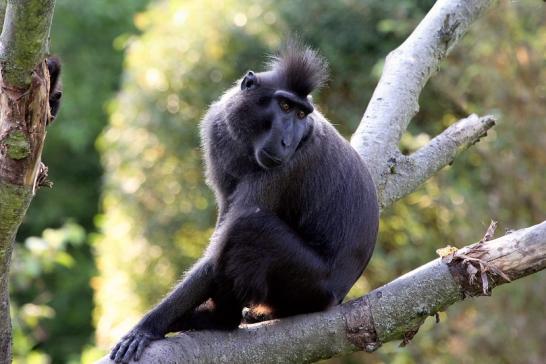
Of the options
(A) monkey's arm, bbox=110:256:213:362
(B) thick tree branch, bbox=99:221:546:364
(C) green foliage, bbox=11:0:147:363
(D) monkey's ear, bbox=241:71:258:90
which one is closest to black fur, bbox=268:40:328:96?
(D) monkey's ear, bbox=241:71:258:90

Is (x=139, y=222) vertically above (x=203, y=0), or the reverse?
(x=203, y=0)

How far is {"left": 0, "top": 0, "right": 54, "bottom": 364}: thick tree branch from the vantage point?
2674mm

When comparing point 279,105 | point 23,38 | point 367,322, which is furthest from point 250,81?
point 23,38

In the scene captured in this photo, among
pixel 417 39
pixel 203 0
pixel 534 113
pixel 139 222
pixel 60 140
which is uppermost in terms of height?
pixel 60 140

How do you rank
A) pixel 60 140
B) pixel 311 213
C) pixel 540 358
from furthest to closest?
pixel 60 140, pixel 540 358, pixel 311 213

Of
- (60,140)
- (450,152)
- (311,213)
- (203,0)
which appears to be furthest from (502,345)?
(60,140)

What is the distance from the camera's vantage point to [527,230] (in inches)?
141

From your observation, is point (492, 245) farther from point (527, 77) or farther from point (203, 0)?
point (203, 0)

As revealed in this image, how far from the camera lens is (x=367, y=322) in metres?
3.79

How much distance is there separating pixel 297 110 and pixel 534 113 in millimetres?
4318

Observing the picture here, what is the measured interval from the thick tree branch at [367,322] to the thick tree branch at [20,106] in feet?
3.19

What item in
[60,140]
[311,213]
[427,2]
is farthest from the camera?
[60,140]

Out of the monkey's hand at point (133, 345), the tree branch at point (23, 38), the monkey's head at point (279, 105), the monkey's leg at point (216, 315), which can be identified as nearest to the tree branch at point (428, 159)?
the monkey's head at point (279, 105)

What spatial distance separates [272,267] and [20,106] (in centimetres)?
170
